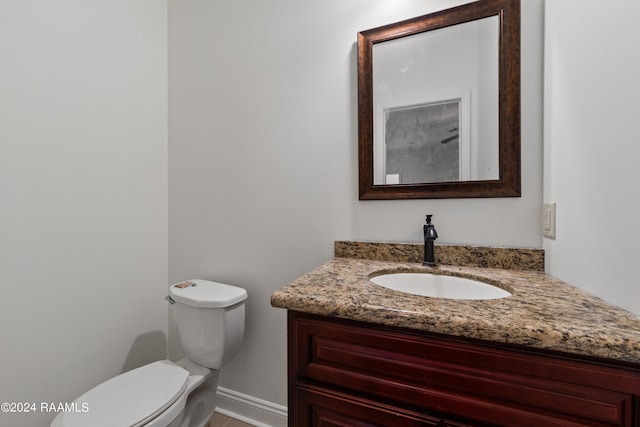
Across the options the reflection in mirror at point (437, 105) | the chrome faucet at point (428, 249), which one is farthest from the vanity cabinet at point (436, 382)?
the reflection in mirror at point (437, 105)

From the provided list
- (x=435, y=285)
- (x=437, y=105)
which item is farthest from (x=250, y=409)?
(x=437, y=105)

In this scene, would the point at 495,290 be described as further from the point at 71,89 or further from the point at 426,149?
the point at 71,89

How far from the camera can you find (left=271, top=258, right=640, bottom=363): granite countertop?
0.48 meters

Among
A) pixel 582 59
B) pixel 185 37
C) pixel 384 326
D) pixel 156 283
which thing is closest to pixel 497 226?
pixel 582 59

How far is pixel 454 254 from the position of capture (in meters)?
1.04

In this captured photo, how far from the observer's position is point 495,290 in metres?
0.84

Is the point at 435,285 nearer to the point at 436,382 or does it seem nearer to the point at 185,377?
the point at 436,382

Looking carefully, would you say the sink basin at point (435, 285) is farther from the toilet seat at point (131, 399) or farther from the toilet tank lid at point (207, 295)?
the toilet seat at point (131, 399)

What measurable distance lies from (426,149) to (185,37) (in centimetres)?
161

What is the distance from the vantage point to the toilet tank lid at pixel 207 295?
1.21 meters

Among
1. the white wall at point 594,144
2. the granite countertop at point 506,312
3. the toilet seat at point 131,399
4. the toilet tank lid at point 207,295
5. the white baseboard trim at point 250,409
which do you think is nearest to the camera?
the granite countertop at point 506,312

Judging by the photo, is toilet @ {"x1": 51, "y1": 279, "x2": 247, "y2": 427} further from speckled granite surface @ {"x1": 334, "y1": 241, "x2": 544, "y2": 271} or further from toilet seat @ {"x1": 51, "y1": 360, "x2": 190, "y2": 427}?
speckled granite surface @ {"x1": 334, "y1": 241, "x2": 544, "y2": 271}

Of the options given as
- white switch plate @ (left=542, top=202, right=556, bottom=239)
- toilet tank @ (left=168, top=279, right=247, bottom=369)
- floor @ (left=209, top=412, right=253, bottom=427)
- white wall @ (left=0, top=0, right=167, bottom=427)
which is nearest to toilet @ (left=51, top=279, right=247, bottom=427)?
toilet tank @ (left=168, top=279, right=247, bottom=369)

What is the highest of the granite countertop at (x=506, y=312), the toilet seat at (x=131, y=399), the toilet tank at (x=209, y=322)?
the granite countertop at (x=506, y=312)
